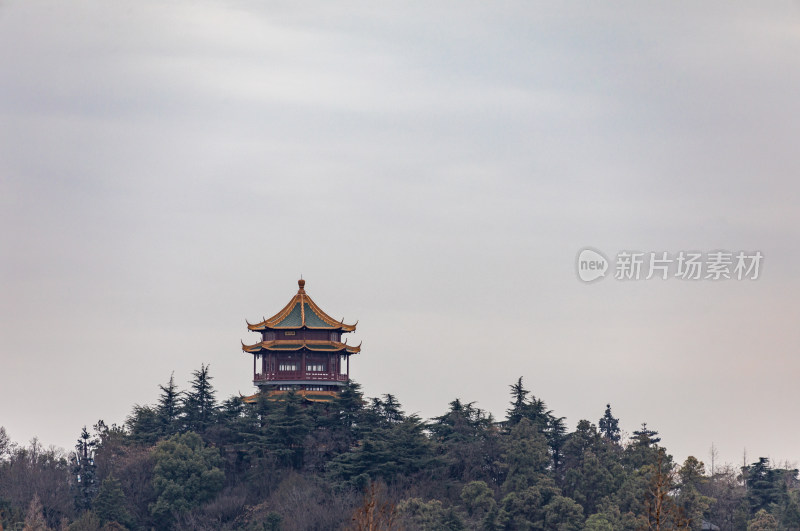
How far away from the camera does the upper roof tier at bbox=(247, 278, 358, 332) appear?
7606 centimetres

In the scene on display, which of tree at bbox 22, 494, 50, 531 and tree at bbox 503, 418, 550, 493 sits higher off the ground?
tree at bbox 503, 418, 550, 493

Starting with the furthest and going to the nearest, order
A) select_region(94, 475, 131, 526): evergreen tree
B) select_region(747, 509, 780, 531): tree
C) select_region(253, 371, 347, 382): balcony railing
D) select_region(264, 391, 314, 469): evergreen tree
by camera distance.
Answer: select_region(253, 371, 347, 382): balcony railing < select_region(264, 391, 314, 469): evergreen tree < select_region(94, 475, 131, 526): evergreen tree < select_region(747, 509, 780, 531): tree

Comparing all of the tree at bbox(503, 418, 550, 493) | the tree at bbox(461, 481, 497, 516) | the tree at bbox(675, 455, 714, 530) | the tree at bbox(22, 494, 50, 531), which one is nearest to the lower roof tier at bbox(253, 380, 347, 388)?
the tree at bbox(503, 418, 550, 493)

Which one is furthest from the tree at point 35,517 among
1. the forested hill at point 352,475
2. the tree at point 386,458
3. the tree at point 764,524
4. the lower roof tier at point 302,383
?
the tree at point 764,524

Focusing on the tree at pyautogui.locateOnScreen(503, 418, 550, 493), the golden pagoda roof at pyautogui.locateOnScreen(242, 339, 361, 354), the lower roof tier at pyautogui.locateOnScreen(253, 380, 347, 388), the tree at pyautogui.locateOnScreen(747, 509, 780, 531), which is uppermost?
the golden pagoda roof at pyautogui.locateOnScreen(242, 339, 361, 354)

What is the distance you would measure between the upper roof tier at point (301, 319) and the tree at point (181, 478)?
868cm

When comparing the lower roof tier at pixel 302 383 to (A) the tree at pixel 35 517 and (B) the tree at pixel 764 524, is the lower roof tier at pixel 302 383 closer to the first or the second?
(A) the tree at pixel 35 517

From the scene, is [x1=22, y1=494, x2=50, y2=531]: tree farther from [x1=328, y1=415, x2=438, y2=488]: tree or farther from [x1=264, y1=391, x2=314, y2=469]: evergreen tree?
[x1=328, y1=415, x2=438, y2=488]: tree

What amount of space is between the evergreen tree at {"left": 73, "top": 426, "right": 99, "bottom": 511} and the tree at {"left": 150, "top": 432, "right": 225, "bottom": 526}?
3.59 meters

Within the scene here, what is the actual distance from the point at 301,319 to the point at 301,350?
1.51 metres

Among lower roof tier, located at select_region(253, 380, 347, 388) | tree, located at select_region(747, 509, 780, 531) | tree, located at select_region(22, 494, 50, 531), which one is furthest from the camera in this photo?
lower roof tier, located at select_region(253, 380, 347, 388)

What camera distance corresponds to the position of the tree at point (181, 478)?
6775 cm

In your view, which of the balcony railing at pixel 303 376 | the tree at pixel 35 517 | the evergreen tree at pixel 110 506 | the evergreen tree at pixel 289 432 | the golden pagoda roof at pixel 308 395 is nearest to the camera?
the tree at pixel 35 517

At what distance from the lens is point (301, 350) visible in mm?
75812
